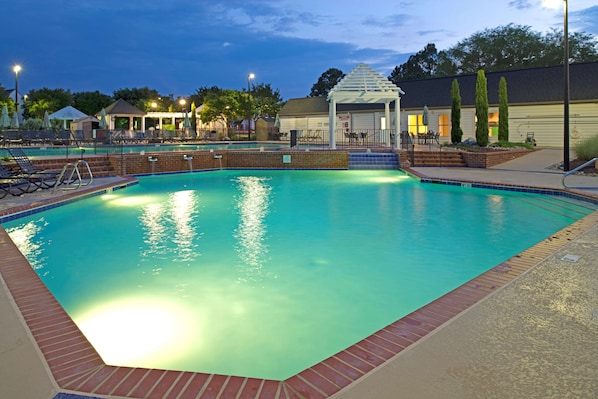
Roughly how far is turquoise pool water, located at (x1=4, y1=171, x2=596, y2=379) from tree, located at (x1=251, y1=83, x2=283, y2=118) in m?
32.8

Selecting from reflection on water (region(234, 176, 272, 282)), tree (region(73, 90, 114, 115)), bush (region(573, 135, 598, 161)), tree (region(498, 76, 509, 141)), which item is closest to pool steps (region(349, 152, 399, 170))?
tree (region(498, 76, 509, 141))

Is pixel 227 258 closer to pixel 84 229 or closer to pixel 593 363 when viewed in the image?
pixel 84 229

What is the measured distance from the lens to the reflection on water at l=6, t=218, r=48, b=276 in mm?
6578

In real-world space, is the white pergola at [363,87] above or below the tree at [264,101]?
below

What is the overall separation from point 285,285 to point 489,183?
31.3 feet

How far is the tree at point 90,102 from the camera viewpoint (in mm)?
55062

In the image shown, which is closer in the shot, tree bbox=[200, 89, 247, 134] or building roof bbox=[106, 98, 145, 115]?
building roof bbox=[106, 98, 145, 115]

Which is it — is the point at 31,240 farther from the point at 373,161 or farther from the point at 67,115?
the point at 67,115

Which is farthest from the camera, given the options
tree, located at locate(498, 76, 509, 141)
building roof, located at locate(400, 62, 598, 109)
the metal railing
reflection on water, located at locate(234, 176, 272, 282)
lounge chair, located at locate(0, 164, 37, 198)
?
the metal railing

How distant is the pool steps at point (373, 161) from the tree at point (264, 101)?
2359cm

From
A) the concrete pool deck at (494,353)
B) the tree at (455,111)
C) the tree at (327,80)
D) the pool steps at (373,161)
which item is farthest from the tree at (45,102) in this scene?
the concrete pool deck at (494,353)

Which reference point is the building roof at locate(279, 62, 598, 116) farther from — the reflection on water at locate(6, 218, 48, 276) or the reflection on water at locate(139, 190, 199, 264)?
the reflection on water at locate(6, 218, 48, 276)

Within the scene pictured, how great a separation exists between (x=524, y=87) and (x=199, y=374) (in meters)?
27.8

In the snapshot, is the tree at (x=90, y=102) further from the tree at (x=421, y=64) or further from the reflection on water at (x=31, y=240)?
the reflection on water at (x=31, y=240)
